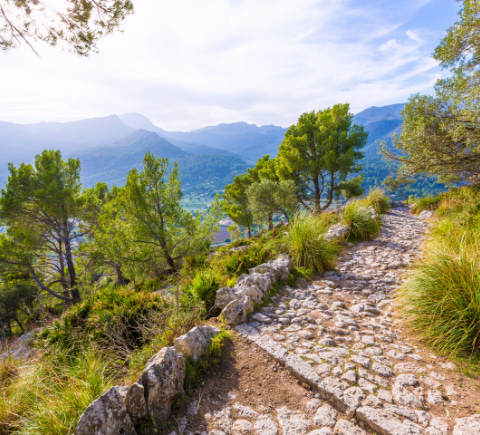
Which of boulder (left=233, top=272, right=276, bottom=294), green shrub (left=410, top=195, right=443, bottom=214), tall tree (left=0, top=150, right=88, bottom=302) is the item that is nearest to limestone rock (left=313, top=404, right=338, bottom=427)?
boulder (left=233, top=272, right=276, bottom=294)

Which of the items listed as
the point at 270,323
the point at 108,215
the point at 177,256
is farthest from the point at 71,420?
the point at 108,215

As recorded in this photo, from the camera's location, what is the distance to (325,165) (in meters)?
17.0

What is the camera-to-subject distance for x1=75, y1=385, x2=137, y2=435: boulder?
6.13 ft

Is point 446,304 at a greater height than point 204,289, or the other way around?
point 446,304

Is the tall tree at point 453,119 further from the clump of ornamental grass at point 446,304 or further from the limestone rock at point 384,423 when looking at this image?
the limestone rock at point 384,423

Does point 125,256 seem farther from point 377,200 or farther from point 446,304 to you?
point 377,200

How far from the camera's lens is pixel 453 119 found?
6.59 m

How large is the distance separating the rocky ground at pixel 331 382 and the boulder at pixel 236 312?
0.14 metres

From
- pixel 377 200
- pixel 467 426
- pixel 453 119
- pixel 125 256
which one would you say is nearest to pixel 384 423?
pixel 467 426

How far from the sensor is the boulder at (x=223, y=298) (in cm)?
413

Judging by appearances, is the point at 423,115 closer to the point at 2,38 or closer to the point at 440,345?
the point at 440,345

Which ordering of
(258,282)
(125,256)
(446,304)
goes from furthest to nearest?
1. (125,256)
2. (258,282)
3. (446,304)

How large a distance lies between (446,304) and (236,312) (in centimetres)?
291

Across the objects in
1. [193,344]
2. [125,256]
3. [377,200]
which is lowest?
[125,256]
